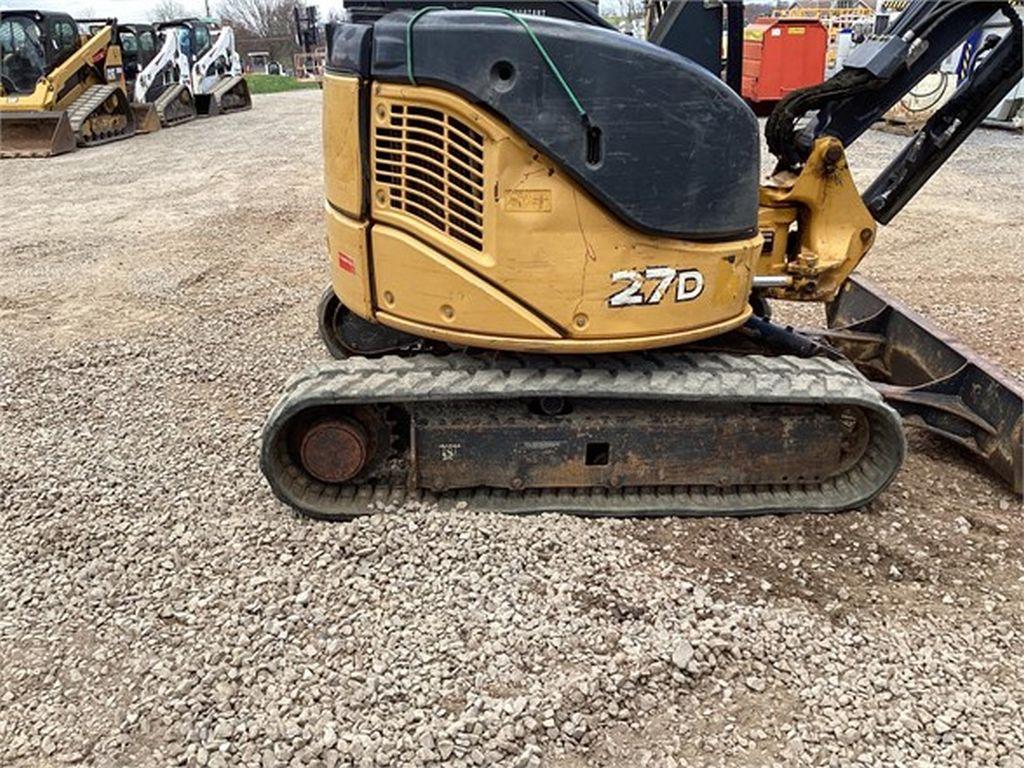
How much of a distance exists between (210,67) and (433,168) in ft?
70.0

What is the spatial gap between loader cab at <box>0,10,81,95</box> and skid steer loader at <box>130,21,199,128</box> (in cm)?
256

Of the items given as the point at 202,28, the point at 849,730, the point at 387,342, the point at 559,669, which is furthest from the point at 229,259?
the point at 202,28

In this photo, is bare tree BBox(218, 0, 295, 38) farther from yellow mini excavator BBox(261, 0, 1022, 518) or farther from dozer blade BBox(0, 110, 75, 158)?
yellow mini excavator BBox(261, 0, 1022, 518)

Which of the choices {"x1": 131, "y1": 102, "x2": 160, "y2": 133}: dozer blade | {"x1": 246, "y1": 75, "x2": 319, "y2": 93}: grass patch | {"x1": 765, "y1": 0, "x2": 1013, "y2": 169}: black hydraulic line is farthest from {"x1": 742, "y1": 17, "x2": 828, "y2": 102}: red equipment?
{"x1": 246, "y1": 75, "x2": 319, "y2": 93}: grass patch

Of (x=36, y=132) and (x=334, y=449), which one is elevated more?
(x=334, y=449)

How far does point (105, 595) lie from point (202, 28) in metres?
22.0

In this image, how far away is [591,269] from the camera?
3.17 m

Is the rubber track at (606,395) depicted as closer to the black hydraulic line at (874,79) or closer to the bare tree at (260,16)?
the black hydraulic line at (874,79)

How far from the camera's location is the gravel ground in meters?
2.52

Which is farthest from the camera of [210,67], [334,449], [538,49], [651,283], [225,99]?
[225,99]

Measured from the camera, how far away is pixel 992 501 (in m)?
3.72

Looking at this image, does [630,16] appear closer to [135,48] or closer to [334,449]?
[334,449]

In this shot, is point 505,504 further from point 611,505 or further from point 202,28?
point 202,28

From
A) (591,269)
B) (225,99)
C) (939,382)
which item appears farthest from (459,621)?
(225,99)
